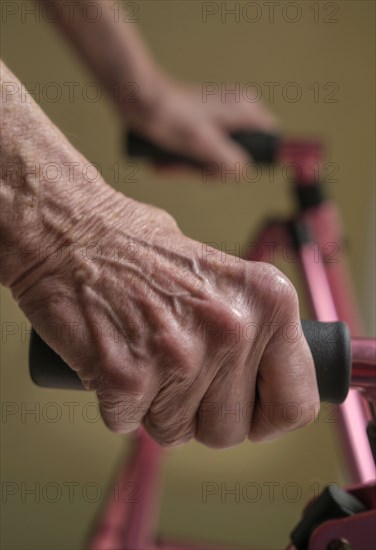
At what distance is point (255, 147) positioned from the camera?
1.33 m

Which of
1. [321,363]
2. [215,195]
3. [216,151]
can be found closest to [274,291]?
[321,363]

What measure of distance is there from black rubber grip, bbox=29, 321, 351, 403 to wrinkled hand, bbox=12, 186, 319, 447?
0.04 ft

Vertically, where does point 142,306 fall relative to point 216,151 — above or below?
above

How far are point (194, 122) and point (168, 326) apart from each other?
94cm

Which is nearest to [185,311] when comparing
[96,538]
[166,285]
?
[166,285]

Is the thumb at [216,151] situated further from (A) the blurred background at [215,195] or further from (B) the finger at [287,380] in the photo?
(B) the finger at [287,380]

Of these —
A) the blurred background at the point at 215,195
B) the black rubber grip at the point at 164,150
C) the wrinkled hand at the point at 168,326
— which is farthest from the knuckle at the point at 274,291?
the blurred background at the point at 215,195

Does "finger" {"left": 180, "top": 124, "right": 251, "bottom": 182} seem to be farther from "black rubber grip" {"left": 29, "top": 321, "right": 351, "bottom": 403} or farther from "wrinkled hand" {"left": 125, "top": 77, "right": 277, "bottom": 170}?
"black rubber grip" {"left": 29, "top": 321, "right": 351, "bottom": 403}

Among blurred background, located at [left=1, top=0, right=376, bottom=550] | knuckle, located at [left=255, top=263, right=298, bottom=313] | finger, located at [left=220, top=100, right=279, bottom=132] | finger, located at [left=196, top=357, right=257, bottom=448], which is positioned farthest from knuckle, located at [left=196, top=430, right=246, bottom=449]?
blurred background, located at [left=1, top=0, right=376, bottom=550]

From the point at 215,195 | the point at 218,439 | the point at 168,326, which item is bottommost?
the point at 215,195

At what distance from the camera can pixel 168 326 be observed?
1.81 ft

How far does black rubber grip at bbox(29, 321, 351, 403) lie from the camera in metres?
0.56

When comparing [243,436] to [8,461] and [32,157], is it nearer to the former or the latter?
[32,157]

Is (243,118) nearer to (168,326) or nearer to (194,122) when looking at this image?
(194,122)
